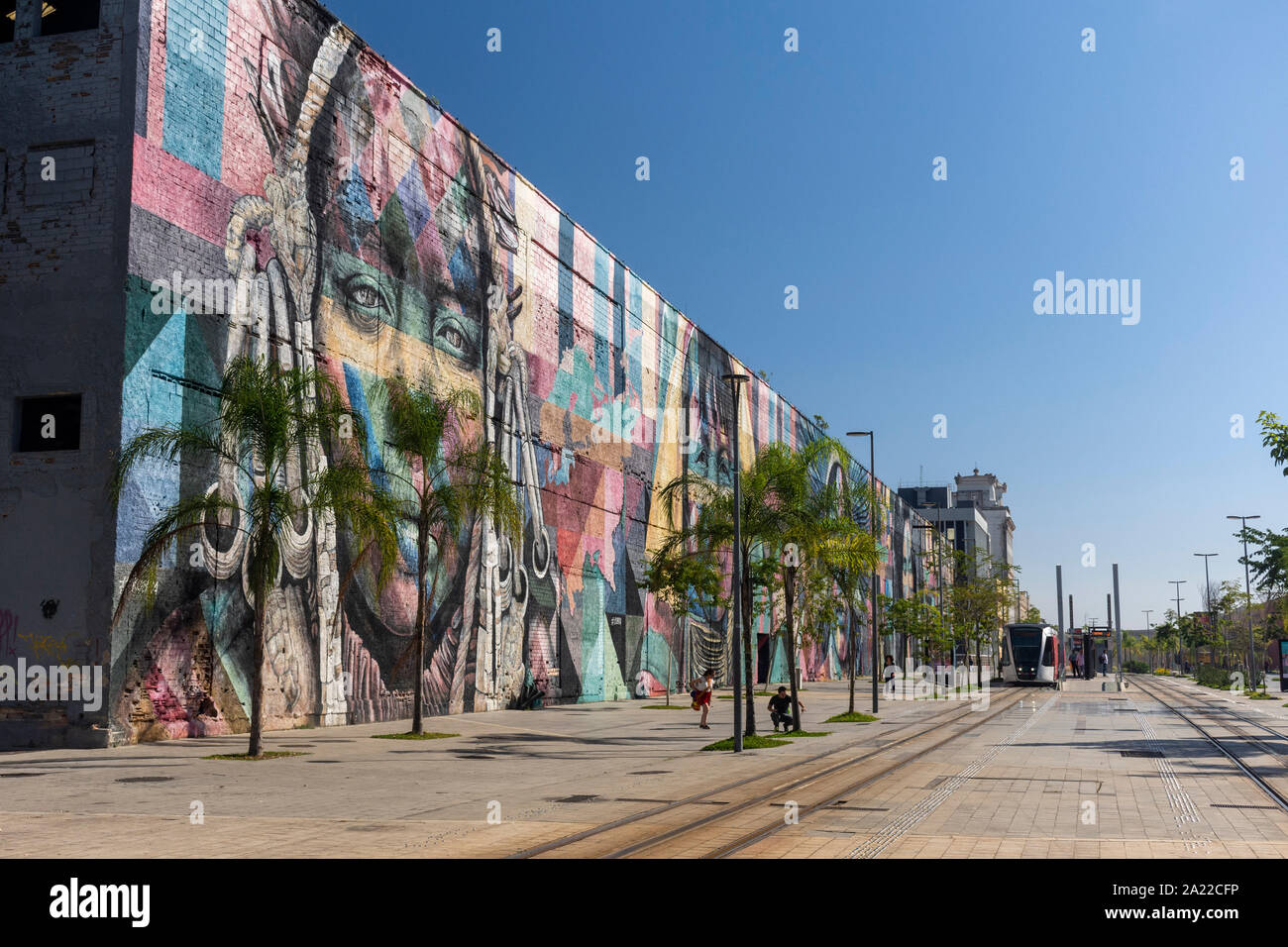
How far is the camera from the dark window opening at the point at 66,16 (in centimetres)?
2347

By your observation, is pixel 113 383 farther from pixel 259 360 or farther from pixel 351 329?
pixel 351 329

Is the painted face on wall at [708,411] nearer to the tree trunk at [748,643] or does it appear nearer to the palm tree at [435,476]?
the tree trunk at [748,643]

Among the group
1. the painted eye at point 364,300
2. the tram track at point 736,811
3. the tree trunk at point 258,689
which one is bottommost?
the tram track at point 736,811

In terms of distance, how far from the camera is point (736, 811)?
1407 centimetres

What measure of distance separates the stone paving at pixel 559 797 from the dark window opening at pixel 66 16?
575 inches

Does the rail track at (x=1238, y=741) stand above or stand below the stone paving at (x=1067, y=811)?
below

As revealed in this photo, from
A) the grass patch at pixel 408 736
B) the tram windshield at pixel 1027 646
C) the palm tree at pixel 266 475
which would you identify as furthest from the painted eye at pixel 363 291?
the tram windshield at pixel 1027 646

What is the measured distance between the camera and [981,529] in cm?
17950

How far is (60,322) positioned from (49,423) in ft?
6.60

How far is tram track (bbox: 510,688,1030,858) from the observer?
11.1 metres

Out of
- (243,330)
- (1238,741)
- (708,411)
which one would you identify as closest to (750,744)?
(1238,741)

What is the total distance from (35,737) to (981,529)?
170896 mm
